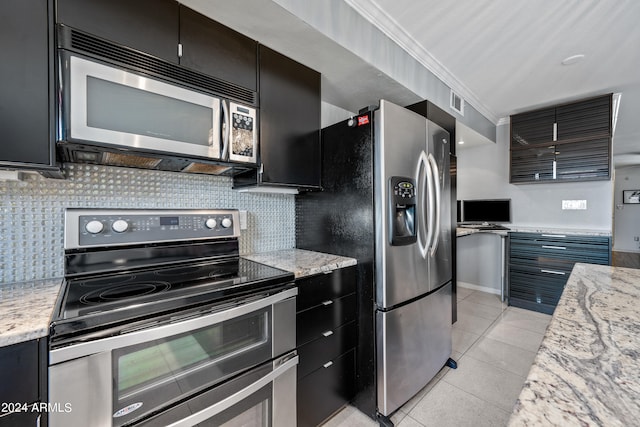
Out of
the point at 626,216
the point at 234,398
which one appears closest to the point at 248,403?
the point at 234,398

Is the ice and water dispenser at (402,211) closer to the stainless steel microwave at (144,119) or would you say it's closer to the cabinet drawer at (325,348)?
the cabinet drawer at (325,348)

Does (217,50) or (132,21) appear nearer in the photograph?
(132,21)

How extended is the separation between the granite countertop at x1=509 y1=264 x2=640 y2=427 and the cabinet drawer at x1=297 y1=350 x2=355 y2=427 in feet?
3.74

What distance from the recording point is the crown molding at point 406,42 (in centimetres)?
162

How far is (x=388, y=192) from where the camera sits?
5.01ft

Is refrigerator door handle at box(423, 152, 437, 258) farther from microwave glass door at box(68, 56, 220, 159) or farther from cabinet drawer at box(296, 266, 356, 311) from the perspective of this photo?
microwave glass door at box(68, 56, 220, 159)

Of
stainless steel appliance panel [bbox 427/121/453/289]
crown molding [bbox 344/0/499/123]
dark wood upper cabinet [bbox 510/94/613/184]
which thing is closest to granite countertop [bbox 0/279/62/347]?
stainless steel appliance panel [bbox 427/121/453/289]

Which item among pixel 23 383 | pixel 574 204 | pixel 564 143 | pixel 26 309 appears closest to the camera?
pixel 23 383

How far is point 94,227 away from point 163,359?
0.76 m

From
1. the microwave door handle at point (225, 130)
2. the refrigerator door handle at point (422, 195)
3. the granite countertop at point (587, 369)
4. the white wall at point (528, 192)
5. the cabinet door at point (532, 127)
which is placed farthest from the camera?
the cabinet door at point (532, 127)

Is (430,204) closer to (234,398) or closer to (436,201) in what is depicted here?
(436,201)

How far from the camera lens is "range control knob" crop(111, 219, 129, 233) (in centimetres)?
130

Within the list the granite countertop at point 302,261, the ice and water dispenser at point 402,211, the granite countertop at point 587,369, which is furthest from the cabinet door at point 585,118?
the granite countertop at point 302,261

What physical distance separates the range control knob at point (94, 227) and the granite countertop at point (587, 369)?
1.64 metres
